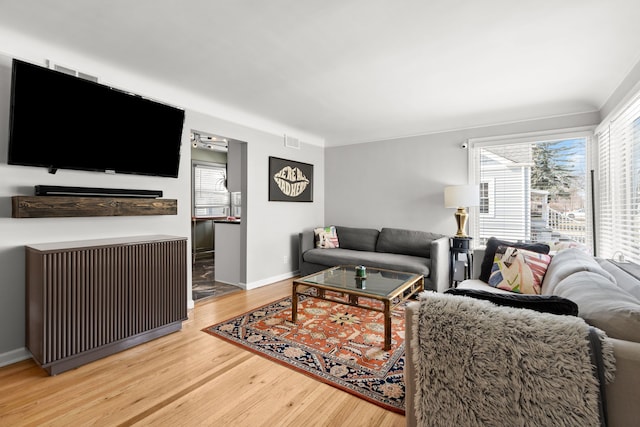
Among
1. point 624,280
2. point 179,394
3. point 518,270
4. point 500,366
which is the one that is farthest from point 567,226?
point 179,394

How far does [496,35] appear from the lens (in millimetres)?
2125

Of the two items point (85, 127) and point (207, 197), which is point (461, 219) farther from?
point (207, 197)

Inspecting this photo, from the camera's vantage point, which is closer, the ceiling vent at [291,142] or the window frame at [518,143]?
the window frame at [518,143]

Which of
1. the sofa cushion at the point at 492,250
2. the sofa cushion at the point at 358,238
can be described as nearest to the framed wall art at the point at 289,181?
the sofa cushion at the point at 358,238

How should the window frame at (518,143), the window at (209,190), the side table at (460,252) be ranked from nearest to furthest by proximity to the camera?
1. the window frame at (518,143)
2. the side table at (460,252)
3. the window at (209,190)

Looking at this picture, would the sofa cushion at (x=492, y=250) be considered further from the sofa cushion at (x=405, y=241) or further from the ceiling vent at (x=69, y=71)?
the ceiling vent at (x=69, y=71)

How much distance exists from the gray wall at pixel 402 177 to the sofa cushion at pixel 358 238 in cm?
27

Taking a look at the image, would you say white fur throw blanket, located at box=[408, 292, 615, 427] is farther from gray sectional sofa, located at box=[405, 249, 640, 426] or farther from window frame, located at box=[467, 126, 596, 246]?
window frame, located at box=[467, 126, 596, 246]

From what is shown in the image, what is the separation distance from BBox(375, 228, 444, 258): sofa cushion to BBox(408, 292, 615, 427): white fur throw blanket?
3151 mm

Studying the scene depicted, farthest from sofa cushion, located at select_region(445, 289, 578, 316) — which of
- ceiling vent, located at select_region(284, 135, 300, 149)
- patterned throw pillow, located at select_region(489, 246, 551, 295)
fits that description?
ceiling vent, located at select_region(284, 135, 300, 149)

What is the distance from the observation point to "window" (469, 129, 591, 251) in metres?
3.63

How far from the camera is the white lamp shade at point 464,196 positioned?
383 cm

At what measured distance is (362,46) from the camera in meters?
2.29

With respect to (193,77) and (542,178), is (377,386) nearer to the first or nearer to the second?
(193,77)
